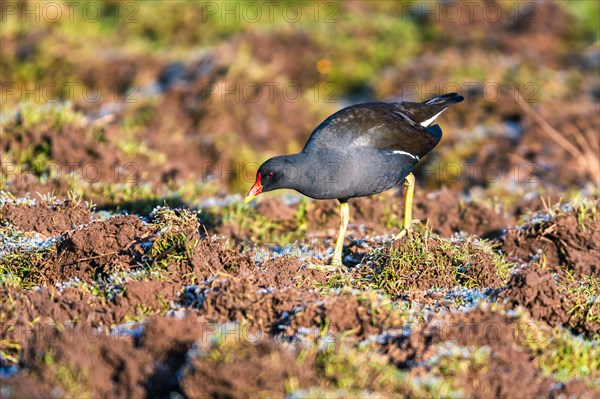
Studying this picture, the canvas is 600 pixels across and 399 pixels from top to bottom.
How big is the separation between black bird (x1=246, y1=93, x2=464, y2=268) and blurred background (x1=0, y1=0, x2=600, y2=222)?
2.18 m

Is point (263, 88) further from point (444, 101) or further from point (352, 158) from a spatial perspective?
point (352, 158)

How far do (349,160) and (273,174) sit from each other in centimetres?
62

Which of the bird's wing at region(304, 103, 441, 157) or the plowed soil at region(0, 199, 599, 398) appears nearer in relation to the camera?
the plowed soil at region(0, 199, 599, 398)

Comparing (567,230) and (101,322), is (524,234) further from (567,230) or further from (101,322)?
(101,322)

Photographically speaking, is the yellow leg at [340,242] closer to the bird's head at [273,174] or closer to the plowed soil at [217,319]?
the plowed soil at [217,319]

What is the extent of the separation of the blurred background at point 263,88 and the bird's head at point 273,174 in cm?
197

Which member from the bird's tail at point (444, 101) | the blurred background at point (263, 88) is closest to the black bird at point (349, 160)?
the bird's tail at point (444, 101)

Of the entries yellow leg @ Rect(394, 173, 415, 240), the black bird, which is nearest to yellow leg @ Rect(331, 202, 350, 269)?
the black bird

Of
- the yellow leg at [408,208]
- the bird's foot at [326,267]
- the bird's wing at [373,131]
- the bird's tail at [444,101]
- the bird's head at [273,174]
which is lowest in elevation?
the bird's foot at [326,267]

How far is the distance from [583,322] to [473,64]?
405 inches

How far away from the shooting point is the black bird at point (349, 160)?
6.34m

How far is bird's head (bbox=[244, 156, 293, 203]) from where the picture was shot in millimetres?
6336

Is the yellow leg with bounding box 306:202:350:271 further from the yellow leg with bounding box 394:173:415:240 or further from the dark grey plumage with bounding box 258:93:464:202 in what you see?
the yellow leg with bounding box 394:173:415:240

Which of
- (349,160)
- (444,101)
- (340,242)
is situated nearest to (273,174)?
(349,160)
